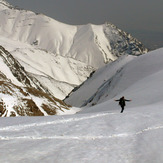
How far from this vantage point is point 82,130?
41.2ft

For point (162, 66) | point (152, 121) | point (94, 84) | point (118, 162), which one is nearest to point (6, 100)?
point (152, 121)

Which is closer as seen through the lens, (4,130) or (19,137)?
(19,137)

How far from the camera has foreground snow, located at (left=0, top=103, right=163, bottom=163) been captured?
8328mm

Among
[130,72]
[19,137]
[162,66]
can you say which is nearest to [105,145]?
[19,137]

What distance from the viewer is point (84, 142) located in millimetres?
10297

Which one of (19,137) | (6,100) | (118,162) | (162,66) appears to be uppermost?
(118,162)

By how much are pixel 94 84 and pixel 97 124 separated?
121m

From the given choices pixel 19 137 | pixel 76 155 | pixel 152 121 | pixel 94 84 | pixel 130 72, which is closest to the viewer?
pixel 76 155

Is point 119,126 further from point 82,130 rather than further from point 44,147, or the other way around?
point 44,147

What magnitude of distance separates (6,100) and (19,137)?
4111 centimetres

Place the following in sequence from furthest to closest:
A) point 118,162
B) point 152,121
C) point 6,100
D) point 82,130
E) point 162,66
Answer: point 162,66, point 6,100, point 152,121, point 82,130, point 118,162

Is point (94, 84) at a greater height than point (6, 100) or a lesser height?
lesser

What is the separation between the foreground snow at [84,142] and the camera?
27.3ft

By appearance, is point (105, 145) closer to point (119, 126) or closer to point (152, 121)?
point (119, 126)
